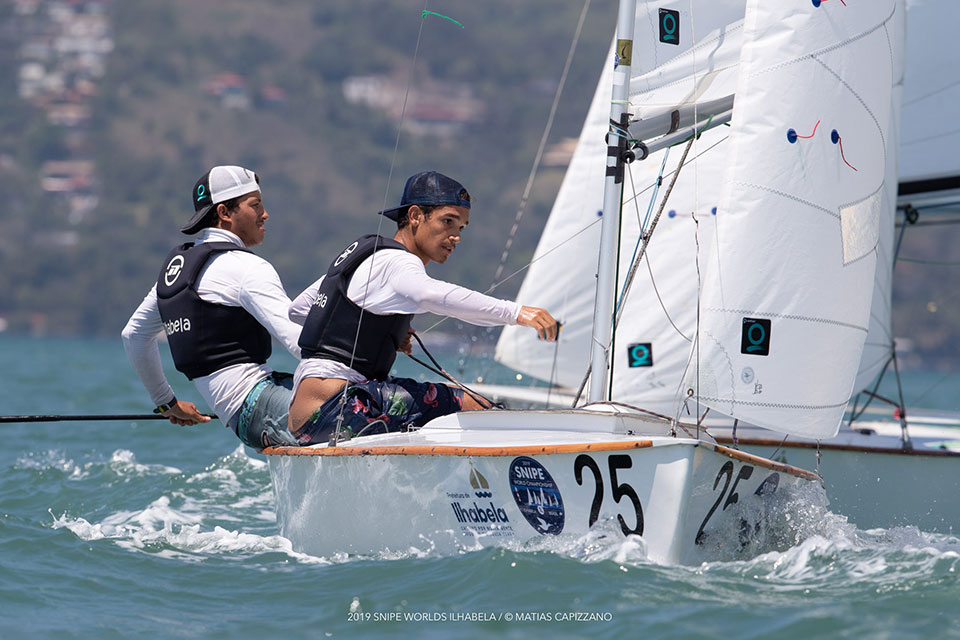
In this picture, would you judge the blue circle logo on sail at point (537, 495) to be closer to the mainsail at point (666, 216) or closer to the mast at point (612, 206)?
the mast at point (612, 206)

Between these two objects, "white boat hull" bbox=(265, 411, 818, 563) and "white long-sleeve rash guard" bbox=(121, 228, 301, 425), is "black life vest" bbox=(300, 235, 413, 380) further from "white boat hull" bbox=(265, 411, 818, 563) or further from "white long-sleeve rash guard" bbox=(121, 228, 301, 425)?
"white boat hull" bbox=(265, 411, 818, 563)

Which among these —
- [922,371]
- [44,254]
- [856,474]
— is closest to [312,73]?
[44,254]

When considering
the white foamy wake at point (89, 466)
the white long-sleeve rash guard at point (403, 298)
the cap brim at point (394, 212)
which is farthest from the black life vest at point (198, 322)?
the white foamy wake at point (89, 466)

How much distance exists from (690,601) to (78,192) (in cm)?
7354

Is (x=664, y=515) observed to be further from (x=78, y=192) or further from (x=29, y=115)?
(x=29, y=115)

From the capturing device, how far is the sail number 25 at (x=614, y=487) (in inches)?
162

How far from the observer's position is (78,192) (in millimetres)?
73562

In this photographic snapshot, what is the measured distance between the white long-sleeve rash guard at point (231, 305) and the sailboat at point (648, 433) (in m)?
0.33

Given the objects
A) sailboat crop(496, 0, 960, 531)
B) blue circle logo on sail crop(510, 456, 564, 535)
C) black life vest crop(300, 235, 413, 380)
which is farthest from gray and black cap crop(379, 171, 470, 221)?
blue circle logo on sail crop(510, 456, 564, 535)

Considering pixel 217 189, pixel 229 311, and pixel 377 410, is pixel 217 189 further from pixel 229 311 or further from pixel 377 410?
pixel 377 410

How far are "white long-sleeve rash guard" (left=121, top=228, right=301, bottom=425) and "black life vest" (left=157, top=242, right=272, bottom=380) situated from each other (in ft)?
0.10

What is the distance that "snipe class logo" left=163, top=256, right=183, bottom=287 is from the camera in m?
4.99

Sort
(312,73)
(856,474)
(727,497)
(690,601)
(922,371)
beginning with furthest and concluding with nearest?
1. (312,73)
2. (922,371)
3. (856,474)
4. (727,497)
5. (690,601)

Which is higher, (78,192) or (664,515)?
(78,192)
